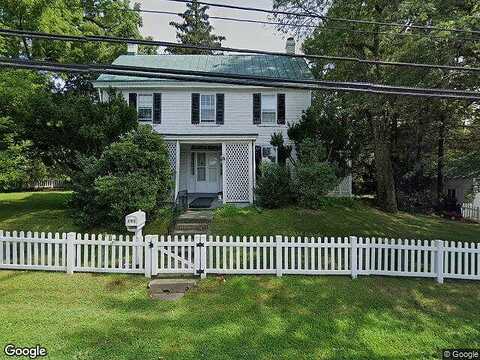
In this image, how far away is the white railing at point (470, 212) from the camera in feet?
60.4

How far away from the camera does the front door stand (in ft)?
58.7

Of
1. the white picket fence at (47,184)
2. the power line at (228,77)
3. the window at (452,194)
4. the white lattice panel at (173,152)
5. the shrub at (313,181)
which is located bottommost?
the window at (452,194)

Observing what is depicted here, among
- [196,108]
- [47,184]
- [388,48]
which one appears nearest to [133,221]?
[196,108]

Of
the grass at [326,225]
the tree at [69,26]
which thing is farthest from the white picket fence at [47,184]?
the grass at [326,225]

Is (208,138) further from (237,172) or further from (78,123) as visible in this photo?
(78,123)

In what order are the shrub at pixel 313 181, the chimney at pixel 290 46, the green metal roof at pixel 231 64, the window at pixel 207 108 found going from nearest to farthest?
the shrub at pixel 313 181
the window at pixel 207 108
the green metal roof at pixel 231 64
the chimney at pixel 290 46

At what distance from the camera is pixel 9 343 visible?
4926mm

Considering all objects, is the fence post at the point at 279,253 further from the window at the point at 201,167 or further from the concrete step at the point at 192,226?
the window at the point at 201,167

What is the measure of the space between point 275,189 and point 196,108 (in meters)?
5.97

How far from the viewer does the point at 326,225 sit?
12391mm

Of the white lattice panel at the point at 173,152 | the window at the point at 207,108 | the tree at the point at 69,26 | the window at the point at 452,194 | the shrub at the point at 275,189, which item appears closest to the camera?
the shrub at the point at 275,189

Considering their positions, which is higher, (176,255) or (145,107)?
(145,107)

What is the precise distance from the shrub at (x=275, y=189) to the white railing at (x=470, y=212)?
36.3ft

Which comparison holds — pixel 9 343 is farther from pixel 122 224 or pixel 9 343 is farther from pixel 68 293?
pixel 122 224
